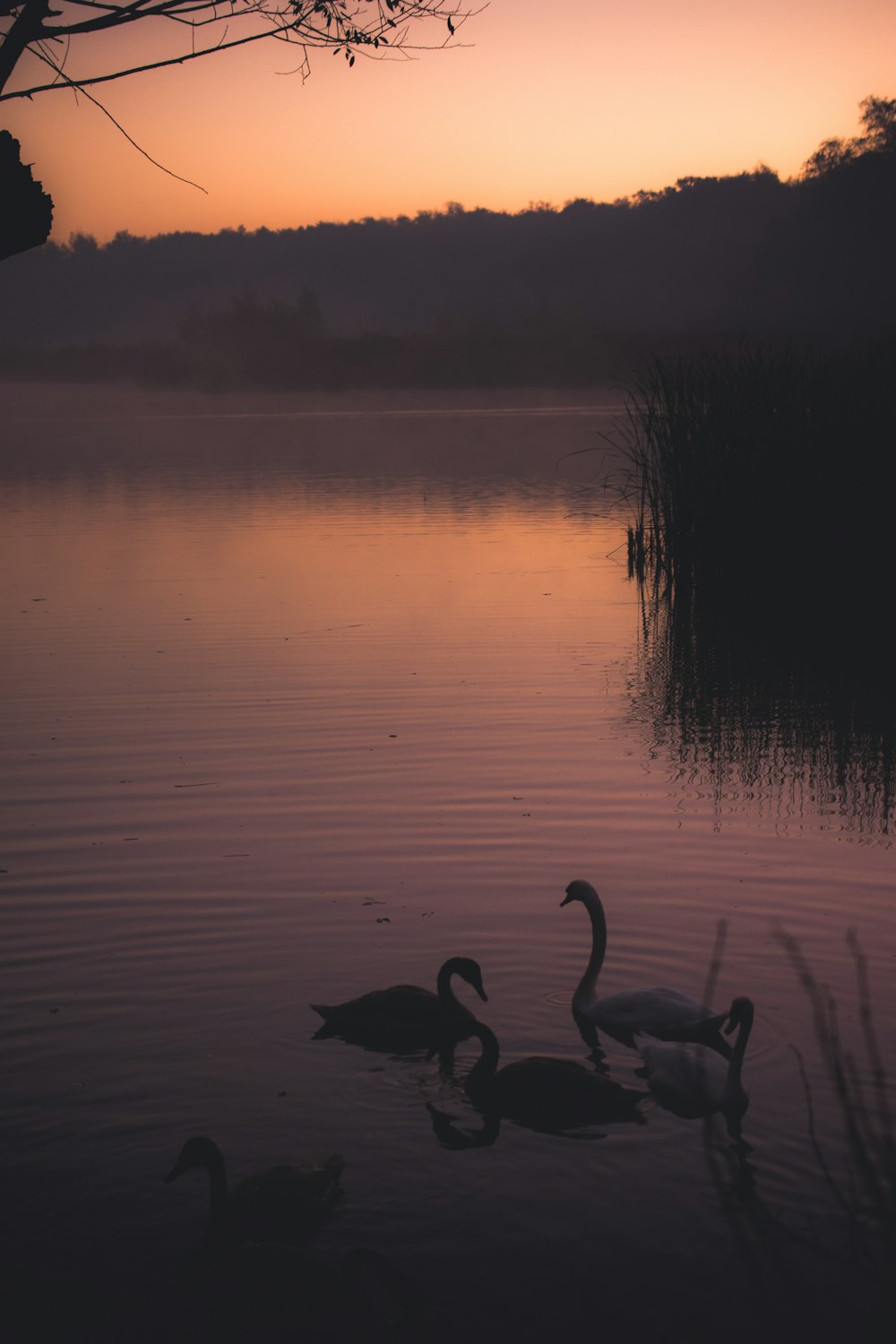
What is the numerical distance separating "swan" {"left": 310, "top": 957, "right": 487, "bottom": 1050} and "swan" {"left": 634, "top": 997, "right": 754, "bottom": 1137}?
693 mm

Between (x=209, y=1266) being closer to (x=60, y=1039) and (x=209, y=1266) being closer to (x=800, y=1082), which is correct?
(x=60, y=1039)

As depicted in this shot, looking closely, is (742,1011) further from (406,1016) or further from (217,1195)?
(217,1195)

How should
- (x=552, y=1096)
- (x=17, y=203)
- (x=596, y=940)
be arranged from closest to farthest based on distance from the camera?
(x=17, y=203) < (x=552, y=1096) < (x=596, y=940)

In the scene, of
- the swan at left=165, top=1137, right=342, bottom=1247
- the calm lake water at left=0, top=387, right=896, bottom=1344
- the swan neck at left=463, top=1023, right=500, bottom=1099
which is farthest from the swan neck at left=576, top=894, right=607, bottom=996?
the swan at left=165, top=1137, right=342, bottom=1247

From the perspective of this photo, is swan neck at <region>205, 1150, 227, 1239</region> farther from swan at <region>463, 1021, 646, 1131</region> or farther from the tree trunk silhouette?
the tree trunk silhouette

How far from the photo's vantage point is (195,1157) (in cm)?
441

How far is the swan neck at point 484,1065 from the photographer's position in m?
5.36

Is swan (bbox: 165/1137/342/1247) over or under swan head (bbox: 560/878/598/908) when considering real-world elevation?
under

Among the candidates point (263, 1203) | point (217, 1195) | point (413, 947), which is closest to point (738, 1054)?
point (263, 1203)

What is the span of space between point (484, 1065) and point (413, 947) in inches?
53.4

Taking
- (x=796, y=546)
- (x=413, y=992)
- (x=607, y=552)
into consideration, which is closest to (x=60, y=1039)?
(x=413, y=992)

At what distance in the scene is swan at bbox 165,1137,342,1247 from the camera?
4.25m

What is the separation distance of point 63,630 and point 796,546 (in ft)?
25.9

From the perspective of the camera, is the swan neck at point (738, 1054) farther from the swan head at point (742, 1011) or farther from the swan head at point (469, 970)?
the swan head at point (469, 970)
